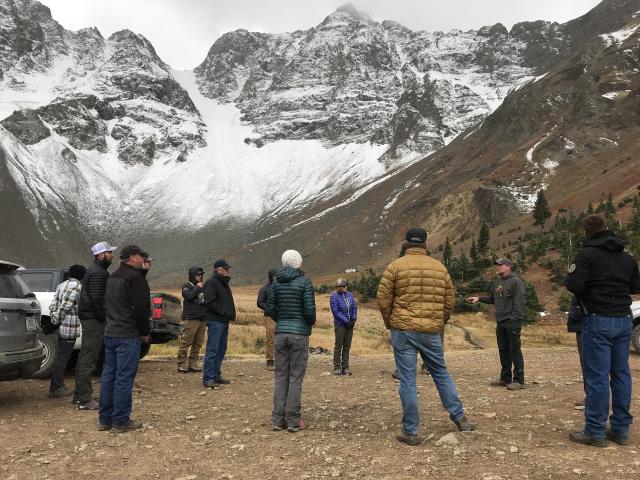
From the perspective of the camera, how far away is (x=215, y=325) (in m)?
9.32

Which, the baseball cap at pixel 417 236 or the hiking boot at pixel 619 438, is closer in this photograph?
the hiking boot at pixel 619 438

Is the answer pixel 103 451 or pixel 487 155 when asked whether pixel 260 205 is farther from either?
pixel 103 451

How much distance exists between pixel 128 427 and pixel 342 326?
5380mm

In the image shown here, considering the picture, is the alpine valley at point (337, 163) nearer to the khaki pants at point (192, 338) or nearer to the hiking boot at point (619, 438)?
the khaki pants at point (192, 338)

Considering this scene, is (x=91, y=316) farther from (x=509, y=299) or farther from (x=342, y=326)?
(x=509, y=299)

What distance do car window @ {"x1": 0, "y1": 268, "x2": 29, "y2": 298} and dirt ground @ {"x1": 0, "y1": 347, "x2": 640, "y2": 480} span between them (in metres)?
1.58

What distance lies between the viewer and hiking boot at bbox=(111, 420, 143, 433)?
20.6ft

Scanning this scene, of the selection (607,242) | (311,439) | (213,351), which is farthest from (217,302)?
(607,242)

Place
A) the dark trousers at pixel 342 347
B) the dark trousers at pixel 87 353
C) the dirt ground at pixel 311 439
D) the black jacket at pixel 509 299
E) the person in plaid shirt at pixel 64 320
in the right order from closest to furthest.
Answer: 1. the dirt ground at pixel 311 439
2. the dark trousers at pixel 87 353
3. the person in plaid shirt at pixel 64 320
4. the black jacket at pixel 509 299
5. the dark trousers at pixel 342 347

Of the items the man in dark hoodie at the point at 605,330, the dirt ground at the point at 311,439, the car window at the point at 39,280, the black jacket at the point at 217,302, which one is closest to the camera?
the dirt ground at the point at 311,439

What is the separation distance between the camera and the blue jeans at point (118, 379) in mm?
6312

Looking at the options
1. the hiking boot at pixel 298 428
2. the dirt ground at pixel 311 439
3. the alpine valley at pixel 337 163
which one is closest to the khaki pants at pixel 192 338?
the dirt ground at pixel 311 439

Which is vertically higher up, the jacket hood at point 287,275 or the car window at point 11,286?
the jacket hood at point 287,275

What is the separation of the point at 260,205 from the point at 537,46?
11970 cm
